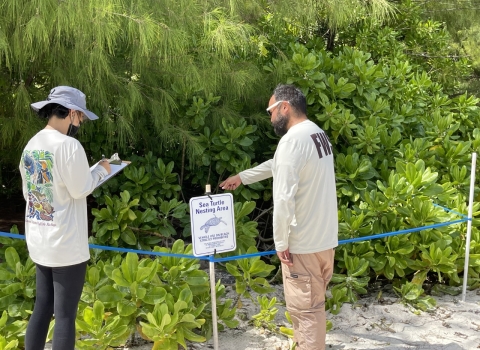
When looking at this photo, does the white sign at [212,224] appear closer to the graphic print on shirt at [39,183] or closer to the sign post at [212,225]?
the sign post at [212,225]

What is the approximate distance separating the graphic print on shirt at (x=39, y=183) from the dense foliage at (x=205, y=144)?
26.1 inches

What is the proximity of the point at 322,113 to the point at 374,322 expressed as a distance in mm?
1662

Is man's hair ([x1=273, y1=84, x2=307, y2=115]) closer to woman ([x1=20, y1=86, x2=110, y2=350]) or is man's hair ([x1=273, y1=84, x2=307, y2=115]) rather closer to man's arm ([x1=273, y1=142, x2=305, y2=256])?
man's arm ([x1=273, y1=142, x2=305, y2=256])

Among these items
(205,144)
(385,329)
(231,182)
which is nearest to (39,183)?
(231,182)

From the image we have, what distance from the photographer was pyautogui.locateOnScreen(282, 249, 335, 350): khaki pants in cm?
271

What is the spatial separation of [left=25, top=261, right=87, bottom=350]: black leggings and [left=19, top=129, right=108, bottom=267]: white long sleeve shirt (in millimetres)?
58

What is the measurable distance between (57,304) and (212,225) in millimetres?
830

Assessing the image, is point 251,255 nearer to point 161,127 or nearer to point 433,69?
point 161,127

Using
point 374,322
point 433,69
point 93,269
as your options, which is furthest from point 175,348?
point 433,69

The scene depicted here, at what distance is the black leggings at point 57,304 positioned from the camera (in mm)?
2400

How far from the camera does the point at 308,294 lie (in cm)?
270

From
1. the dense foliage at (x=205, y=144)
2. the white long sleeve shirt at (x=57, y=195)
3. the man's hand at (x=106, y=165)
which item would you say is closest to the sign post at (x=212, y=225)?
the dense foliage at (x=205, y=144)

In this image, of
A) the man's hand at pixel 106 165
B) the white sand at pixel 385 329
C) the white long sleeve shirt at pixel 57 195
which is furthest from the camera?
the white sand at pixel 385 329

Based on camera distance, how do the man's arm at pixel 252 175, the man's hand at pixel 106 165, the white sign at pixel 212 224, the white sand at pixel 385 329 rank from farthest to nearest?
the white sand at pixel 385 329
the man's arm at pixel 252 175
the white sign at pixel 212 224
the man's hand at pixel 106 165
